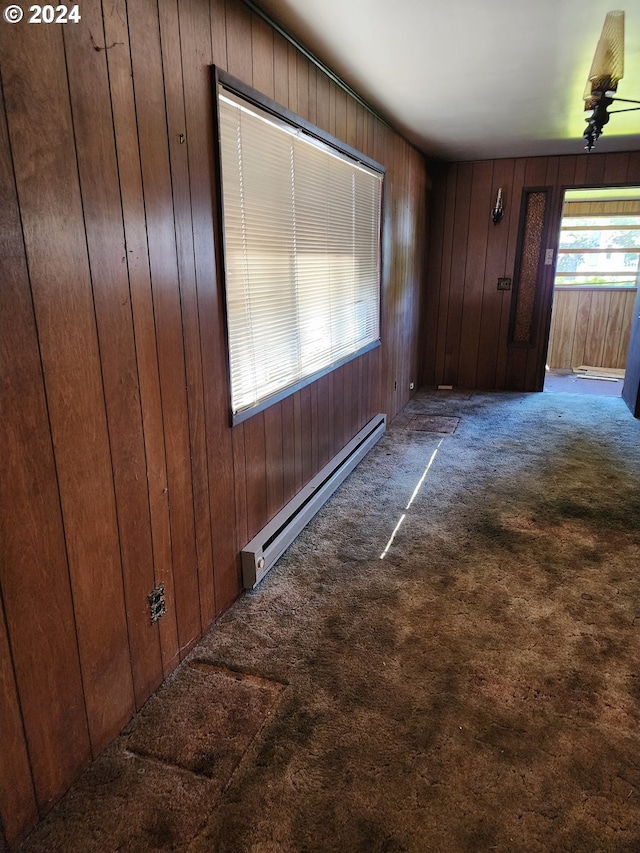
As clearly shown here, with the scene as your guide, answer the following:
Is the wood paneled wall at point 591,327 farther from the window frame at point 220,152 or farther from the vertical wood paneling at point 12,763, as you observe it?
the vertical wood paneling at point 12,763

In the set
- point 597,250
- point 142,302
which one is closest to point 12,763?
point 142,302

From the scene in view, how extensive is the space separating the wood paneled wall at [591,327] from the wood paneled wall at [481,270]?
1158mm

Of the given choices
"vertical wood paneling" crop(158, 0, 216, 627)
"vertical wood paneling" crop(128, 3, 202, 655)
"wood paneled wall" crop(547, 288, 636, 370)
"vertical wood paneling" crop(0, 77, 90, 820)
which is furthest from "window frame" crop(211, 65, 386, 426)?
"wood paneled wall" crop(547, 288, 636, 370)

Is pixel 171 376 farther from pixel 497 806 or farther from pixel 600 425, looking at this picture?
pixel 600 425

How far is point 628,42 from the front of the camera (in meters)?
2.59

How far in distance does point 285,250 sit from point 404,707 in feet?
6.30

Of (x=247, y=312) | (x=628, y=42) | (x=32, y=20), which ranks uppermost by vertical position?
(x=628, y=42)

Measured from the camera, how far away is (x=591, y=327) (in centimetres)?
691

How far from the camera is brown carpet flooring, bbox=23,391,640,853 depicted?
133 cm

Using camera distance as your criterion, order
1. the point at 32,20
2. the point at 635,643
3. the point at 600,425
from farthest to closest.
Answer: the point at 600,425 < the point at 635,643 < the point at 32,20

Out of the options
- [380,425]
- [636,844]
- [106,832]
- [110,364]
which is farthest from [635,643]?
[380,425]

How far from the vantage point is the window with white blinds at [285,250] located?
206 cm

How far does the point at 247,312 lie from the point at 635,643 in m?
1.91

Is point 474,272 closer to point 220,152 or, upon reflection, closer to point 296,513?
point 296,513
